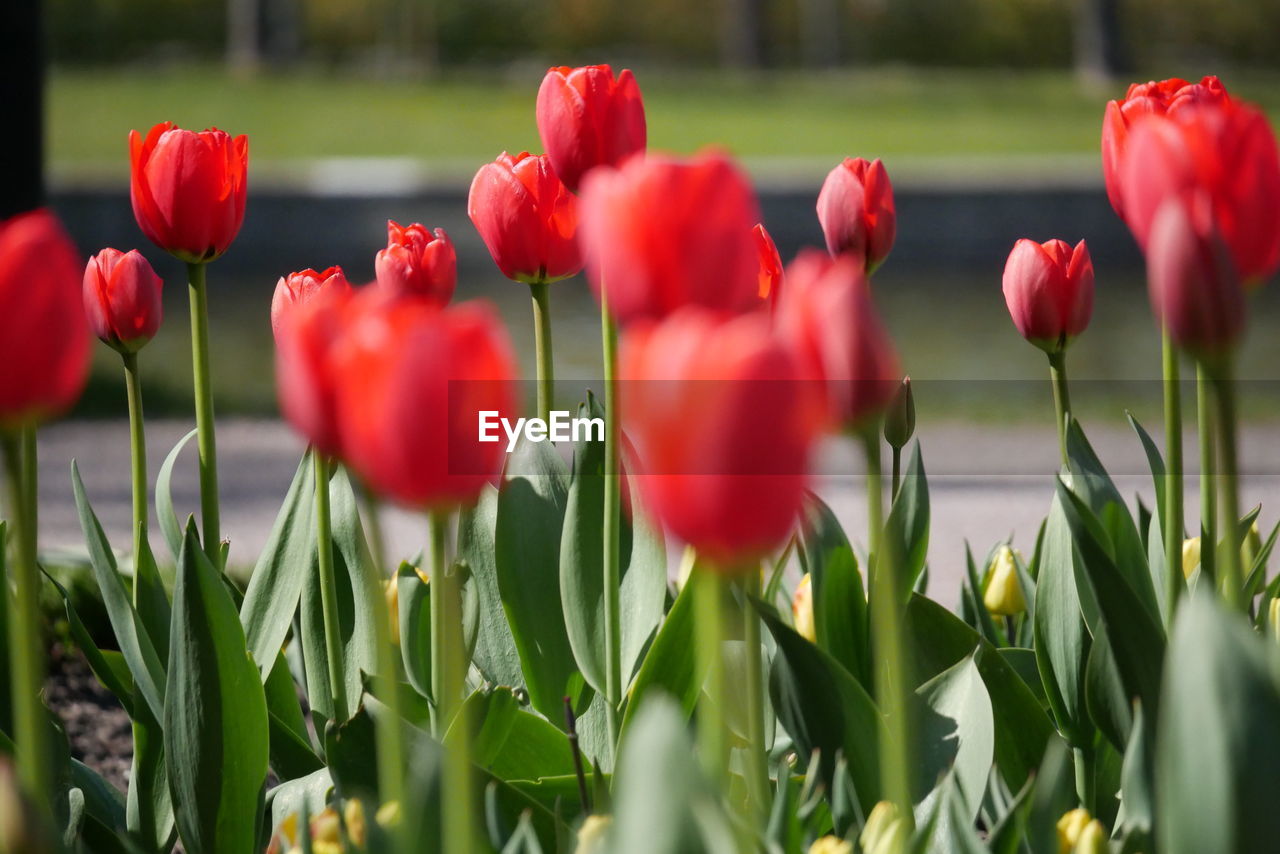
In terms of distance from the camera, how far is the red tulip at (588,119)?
1.14 meters

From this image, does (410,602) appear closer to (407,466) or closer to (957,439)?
(407,466)

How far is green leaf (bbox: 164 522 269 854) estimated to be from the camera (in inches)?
43.3

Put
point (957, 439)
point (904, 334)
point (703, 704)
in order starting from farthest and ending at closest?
point (904, 334), point (957, 439), point (703, 704)

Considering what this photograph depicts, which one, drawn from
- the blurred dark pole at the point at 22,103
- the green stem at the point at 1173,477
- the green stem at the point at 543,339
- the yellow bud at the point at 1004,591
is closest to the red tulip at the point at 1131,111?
the green stem at the point at 1173,477

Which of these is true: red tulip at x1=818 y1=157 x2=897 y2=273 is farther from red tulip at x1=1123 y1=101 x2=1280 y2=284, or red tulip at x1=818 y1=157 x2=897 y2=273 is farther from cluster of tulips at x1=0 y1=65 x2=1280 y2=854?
red tulip at x1=1123 y1=101 x2=1280 y2=284

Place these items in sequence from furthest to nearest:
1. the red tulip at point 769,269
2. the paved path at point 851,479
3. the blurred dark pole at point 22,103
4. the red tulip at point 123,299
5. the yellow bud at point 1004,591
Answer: the blurred dark pole at point 22,103 → the paved path at point 851,479 → the yellow bud at point 1004,591 → the red tulip at point 123,299 → the red tulip at point 769,269

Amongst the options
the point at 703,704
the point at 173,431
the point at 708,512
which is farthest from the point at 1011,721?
the point at 173,431

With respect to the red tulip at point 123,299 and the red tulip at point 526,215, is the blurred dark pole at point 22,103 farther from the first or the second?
the red tulip at point 526,215

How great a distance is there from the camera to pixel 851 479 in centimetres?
543

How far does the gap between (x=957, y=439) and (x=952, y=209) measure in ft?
21.6

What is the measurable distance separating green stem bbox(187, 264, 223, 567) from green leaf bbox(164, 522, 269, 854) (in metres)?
0.25

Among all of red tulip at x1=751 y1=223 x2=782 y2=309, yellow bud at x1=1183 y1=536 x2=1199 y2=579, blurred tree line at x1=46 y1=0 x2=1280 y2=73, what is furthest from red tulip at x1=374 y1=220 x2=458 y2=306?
blurred tree line at x1=46 y1=0 x2=1280 y2=73

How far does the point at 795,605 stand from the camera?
62.4 inches

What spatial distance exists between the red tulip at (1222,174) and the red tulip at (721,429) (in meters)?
0.27
